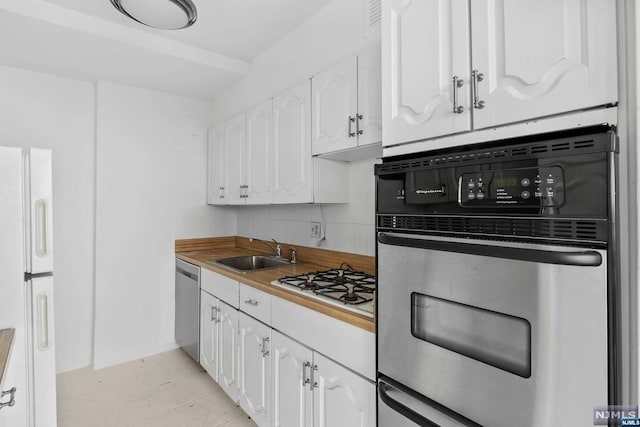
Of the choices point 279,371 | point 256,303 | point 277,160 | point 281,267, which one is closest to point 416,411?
point 279,371

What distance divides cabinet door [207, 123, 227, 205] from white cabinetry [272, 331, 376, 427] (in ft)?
5.56

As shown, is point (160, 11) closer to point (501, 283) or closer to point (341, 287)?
point (341, 287)

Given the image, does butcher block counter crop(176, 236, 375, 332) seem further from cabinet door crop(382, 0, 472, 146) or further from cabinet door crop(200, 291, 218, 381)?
cabinet door crop(382, 0, 472, 146)

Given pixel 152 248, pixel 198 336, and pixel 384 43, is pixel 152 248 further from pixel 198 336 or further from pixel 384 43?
pixel 384 43

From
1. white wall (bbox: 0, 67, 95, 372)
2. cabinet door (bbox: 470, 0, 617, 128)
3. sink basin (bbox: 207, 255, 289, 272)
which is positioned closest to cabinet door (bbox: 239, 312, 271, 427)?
sink basin (bbox: 207, 255, 289, 272)

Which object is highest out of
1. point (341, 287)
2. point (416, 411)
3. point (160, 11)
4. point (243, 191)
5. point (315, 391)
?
point (160, 11)

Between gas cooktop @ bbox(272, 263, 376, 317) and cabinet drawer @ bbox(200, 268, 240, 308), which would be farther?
cabinet drawer @ bbox(200, 268, 240, 308)

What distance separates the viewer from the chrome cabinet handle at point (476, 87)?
89cm

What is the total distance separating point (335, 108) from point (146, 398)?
2334mm

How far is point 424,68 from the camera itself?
3.35ft

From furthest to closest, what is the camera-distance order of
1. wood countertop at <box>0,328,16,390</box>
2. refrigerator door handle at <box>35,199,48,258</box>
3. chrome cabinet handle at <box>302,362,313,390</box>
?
refrigerator door handle at <box>35,199,48,258</box>, chrome cabinet handle at <box>302,362,313,390</box>, wood countertop at <box>0,328,16,390</box>

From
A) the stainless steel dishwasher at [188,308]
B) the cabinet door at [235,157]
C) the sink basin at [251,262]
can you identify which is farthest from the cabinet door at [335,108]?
the stainless steel dishwasher at [188,308]

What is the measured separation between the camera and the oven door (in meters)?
0.69

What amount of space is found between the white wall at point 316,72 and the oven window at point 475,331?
3.25ft
